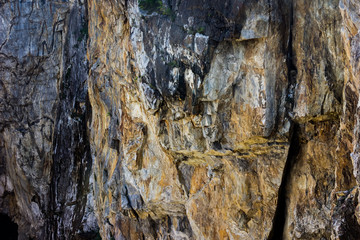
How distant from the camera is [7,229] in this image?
24.3 m

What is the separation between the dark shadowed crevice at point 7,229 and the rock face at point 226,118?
34.8 ft

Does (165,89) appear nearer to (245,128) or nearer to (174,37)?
(174,37)

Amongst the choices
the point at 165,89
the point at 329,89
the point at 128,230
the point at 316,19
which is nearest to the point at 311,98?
the point at 329,89

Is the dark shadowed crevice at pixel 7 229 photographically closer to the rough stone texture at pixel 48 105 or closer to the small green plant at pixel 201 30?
the rough stone texture at pixel 48 105

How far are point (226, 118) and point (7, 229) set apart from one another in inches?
747

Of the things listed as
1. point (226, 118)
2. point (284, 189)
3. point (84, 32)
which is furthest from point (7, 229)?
point (284, 189)

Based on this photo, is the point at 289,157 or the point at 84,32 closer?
the point at 289,157

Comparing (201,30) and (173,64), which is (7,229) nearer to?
(173,64)

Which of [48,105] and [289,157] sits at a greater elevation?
[48,105]

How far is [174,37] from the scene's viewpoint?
1115 cm

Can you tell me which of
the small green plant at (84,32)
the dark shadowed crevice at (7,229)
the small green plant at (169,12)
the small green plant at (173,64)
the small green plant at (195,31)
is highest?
the small green plant at (84,32)

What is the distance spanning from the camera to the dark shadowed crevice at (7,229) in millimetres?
A: 24031

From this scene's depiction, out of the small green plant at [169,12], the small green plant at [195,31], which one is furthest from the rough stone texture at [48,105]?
the small green plant at [195,31]

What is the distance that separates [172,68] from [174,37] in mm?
864
